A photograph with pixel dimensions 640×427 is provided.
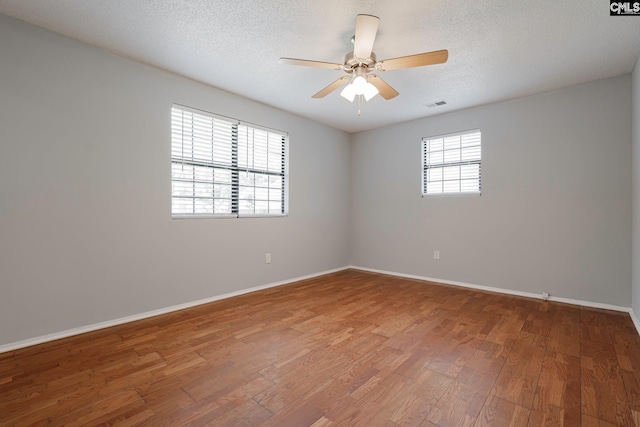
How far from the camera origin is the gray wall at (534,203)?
10.5 ft

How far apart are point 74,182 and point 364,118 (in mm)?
3743

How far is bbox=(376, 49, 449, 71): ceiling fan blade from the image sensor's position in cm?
204

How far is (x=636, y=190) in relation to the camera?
2.86m

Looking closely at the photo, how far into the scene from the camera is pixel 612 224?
10.5 feet

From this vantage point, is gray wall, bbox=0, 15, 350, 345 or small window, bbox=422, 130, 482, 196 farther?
small window, bbox=422, 130, 482, 196

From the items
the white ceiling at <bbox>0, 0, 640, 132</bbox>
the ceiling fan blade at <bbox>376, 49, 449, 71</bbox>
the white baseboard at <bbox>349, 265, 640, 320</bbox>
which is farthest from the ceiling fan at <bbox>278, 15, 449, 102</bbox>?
the white baseboard at <bbox>349, 265, 640, 320</bbox>

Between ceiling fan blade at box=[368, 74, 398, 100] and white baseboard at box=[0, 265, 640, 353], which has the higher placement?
ceiling fan blade at box=[368, 74, 398, 100]

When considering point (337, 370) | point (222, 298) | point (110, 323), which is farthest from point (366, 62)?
point (110, 323)

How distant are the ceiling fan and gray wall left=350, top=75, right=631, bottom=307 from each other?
2149 mm

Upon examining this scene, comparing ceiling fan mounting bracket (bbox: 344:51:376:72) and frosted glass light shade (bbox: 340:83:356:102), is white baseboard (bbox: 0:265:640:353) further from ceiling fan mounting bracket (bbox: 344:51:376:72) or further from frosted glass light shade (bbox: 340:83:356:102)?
ceiling fan mounting bracket (bbox: 344:51:376:72)

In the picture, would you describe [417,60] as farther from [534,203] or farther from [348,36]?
[534,203]

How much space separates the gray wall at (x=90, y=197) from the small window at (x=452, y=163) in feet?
9.52

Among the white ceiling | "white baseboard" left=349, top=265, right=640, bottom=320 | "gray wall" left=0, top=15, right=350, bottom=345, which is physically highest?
the white ceiling

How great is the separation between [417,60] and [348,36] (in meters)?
0.66
